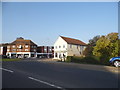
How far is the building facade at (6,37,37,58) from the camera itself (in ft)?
337

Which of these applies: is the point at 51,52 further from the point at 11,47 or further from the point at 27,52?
the point at 11,47

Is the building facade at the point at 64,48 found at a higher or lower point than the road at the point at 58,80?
higher

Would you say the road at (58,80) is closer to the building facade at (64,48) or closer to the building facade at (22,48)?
the building facade at (64,48)

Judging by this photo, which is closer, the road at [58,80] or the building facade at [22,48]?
the road at [58,80]

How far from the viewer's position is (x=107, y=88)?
8.38 m

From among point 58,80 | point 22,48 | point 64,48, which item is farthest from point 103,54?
point 22,48

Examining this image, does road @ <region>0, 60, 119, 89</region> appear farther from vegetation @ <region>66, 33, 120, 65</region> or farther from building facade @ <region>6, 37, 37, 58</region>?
building facade @ <region>6, 37, 37, 58</region>

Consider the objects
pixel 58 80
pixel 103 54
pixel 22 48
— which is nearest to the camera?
pixel 58 80

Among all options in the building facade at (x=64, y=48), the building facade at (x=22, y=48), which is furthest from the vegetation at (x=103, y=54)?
the building facade at (x=22, y=48)

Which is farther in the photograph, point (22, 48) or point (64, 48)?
point (22, 48)

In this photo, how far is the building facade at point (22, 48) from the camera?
10262cm

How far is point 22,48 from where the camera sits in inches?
4058

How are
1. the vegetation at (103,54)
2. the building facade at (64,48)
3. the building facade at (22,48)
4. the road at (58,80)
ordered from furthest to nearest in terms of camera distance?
1. the building facade at (22,48)
2. the building facade at (64,48)
3. the vegetation at (103,54)
4. the road at (58,80)

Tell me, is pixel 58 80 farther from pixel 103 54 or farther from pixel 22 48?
pixel 22 48
